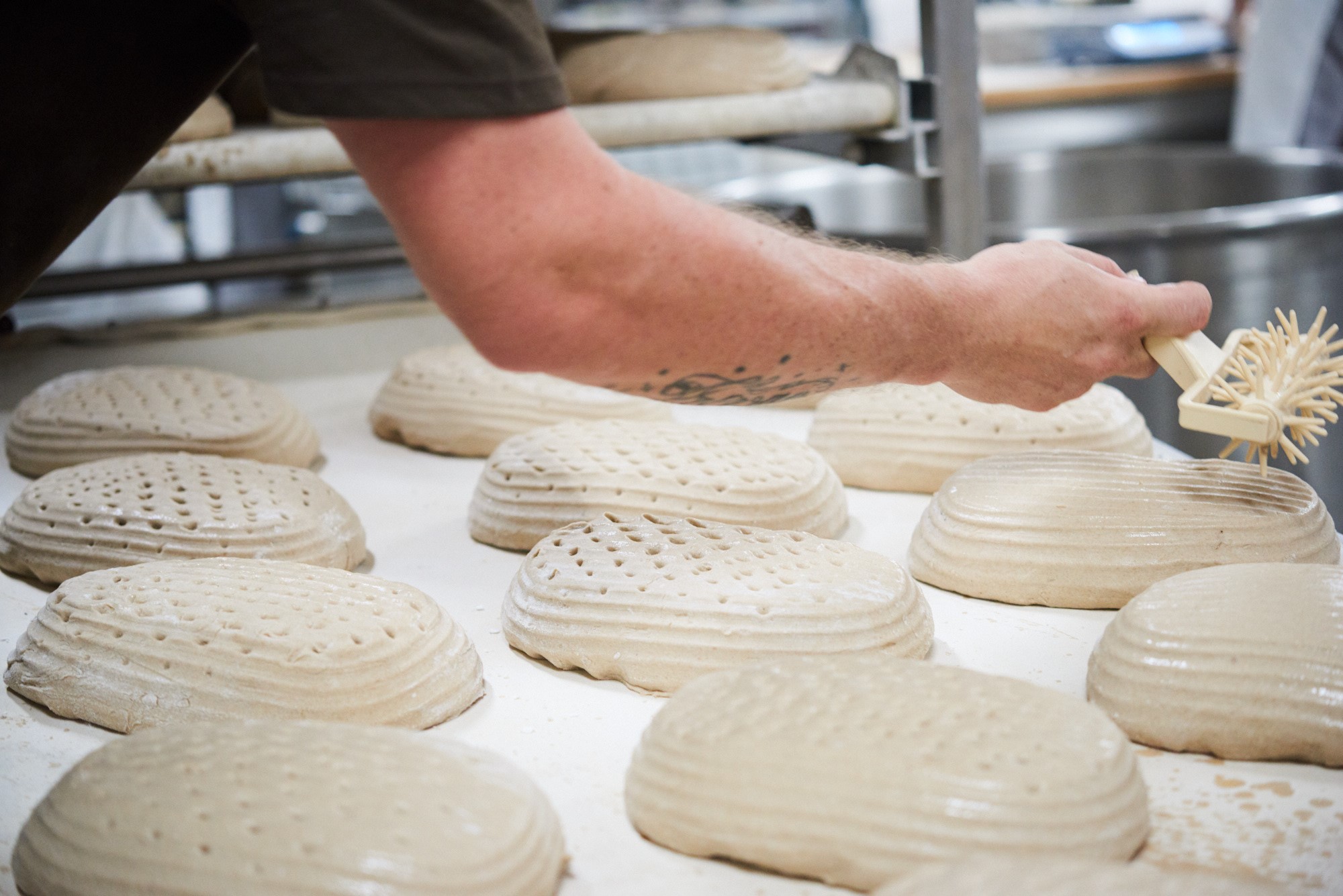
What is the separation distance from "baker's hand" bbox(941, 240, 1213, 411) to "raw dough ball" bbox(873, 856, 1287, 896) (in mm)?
503

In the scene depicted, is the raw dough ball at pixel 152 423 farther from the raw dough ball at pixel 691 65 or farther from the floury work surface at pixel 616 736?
the raw dough ball at pixel 691 65

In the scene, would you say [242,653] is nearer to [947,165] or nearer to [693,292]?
[693,292]

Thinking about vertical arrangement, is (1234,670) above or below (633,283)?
below

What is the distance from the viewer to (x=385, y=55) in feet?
2.51

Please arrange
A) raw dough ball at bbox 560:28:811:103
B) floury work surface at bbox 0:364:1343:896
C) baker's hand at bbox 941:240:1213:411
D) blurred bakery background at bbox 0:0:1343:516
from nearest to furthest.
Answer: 1. floury work surface at bbox 0:364:1343:896
2. baker's hand at bbox 941:240:1213:411
3. blurred bakery background at bbox 0:0:1343:516
4. raw dough ball at bbox 560:28:811:103

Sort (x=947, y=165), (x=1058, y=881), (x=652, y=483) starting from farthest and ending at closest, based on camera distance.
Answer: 1. (x=947, y=165)
2. (x=652, y=483)
3. (x=1058, y=881)

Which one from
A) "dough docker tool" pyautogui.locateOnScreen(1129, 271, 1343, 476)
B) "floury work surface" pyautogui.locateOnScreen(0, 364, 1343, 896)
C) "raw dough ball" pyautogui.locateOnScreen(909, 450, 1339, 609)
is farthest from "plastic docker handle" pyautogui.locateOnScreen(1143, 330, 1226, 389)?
"floury work surface" pyautogui.locateOnScreen(0, 364, 1343, 896)

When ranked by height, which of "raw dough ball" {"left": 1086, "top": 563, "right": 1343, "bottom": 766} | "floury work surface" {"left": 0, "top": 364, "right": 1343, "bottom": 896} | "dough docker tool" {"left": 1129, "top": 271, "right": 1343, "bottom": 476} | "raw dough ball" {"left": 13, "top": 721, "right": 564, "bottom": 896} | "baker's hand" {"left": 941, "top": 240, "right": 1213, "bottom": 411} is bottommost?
"floury work surface" {"left": 0, "top": 364, "right": 1343, "bottom": 896}

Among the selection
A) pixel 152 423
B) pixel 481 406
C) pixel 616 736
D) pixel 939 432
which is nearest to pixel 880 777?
pixel 616 736

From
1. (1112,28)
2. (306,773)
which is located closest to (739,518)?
(306,773)

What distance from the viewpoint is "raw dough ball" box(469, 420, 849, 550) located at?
4.38 feet

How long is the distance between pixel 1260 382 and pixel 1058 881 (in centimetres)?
64

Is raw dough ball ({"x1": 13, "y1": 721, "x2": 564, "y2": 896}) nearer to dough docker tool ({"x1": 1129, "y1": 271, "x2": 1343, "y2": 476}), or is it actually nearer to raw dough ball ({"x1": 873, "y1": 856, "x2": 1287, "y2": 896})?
raw dough ball ({"x1": 873, "y1": 856, "x2": 1287, "y2": 896})

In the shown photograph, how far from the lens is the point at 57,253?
116 cm
